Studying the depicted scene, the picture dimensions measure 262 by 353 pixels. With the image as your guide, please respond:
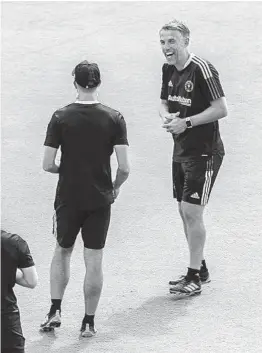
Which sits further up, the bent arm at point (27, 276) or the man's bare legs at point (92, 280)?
the bent arm at point (27, 276)

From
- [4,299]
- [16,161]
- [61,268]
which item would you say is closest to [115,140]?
[61,268]

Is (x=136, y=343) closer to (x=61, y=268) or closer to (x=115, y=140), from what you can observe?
(x=61, y=268)

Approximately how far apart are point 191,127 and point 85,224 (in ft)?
4.07

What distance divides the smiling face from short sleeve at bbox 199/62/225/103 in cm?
20

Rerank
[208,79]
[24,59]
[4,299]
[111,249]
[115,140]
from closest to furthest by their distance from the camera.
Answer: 1. [4,299]
2. [115,140]
3. [208,79]
4. [111,249]
5. [24,59]

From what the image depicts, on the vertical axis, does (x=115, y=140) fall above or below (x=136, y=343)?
above

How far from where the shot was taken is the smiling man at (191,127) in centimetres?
852

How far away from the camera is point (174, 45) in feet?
28.1

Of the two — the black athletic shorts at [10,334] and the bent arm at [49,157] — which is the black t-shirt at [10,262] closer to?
the black athletic shorts at [10,334]

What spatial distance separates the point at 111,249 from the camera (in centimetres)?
939

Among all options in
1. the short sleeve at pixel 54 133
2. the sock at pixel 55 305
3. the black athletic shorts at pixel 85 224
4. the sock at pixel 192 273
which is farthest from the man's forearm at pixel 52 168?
the sock at pixel 192 273

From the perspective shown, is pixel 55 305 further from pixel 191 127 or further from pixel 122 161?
pixel 191 127

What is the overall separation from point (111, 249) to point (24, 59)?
16.3ft

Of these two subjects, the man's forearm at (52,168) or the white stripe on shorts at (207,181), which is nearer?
the man's forearm at (52,168)
